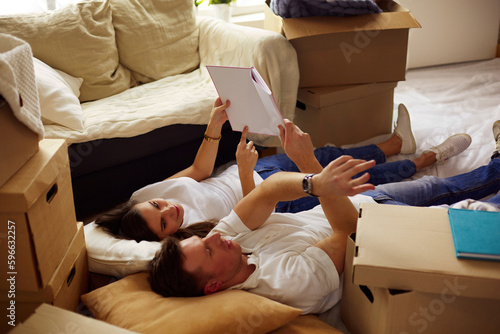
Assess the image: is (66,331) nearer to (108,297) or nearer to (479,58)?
(108,297)

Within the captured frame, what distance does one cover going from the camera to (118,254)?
4.59 ft

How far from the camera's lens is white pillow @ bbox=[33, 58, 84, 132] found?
197 centimetres

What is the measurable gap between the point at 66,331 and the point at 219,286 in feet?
1.29

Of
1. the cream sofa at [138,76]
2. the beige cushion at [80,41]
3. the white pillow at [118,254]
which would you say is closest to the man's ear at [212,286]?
the white pillow at [118,254]

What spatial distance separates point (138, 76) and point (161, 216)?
1257 mm

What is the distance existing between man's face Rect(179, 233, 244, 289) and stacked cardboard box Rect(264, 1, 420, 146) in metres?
1.21

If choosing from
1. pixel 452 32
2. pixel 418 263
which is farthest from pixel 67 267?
pixel 452 32

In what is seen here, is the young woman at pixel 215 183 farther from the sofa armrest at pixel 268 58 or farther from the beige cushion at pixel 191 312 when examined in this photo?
the sofa armrest at pixel 268 58

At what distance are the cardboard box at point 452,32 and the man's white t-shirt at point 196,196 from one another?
2.19m

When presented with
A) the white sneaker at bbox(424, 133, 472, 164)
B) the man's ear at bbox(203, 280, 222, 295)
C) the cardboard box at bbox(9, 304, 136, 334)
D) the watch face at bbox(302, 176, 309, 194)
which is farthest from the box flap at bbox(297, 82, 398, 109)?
the cardboard box at bbox(9, 304, 136, 334)

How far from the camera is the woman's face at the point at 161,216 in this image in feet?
4.99

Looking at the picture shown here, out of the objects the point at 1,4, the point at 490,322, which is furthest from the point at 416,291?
the point at 1,4

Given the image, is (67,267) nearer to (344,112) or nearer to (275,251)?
(275,251)

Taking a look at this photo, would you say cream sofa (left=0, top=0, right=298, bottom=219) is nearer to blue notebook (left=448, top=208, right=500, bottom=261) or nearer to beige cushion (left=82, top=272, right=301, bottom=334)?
beige cushion (left=82, top=272, right=301, bottom=334)
